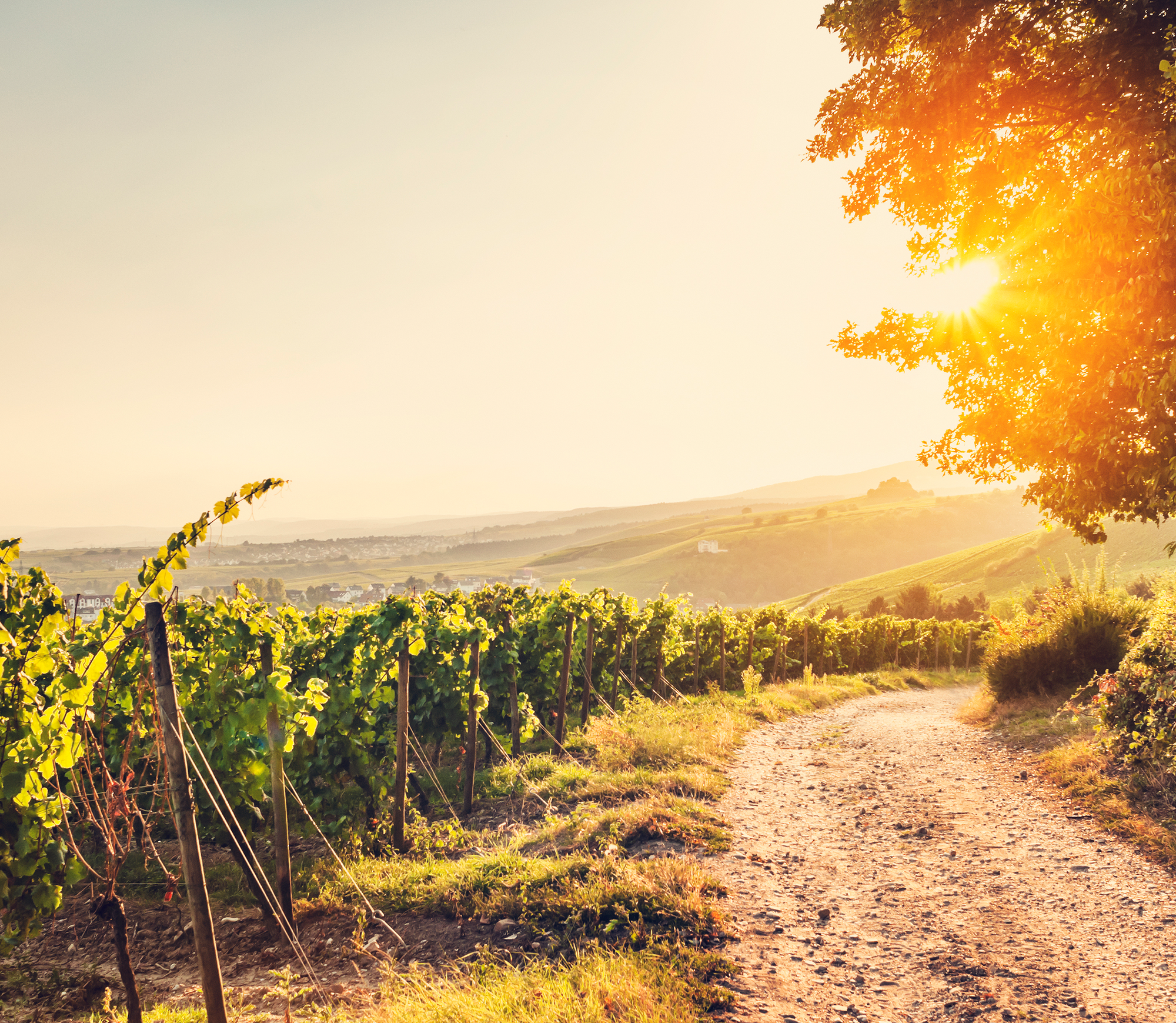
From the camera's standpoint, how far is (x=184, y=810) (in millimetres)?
3396

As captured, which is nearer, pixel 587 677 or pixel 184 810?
pixel 184 810

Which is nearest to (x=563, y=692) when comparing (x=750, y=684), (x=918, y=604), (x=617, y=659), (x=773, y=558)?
(x=617, y=659)

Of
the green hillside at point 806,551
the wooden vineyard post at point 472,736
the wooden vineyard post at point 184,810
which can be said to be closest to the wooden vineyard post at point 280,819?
the wooden vineyard post at point 184,810

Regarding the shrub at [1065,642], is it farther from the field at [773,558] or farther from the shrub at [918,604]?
the field at [773,558]

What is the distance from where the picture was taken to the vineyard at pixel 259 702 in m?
3.63

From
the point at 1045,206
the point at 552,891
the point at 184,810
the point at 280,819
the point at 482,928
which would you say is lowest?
the point at 482,928

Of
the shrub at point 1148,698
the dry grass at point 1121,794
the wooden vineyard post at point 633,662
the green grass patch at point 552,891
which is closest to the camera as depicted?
the green grass patch at point 552,891

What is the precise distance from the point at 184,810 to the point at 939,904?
5641 millimetres

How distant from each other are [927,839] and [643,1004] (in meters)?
4.50

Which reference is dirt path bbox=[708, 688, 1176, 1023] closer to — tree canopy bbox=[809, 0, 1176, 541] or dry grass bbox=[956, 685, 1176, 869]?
dry grass bbox=[956, 685, 1176, 869]

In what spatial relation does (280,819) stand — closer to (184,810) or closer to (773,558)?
(184,810)

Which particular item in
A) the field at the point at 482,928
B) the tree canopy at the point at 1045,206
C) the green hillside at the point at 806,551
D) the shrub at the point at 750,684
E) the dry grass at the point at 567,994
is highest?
the tree canopy at the point at 1045,206

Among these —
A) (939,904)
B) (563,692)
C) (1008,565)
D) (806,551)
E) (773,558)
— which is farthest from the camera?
(806,551)

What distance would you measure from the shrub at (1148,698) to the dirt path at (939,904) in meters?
1.02
